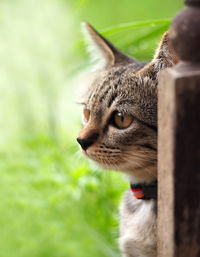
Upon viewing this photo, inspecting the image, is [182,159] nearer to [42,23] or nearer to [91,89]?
[91,89]

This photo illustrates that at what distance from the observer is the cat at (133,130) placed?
0.96 meters

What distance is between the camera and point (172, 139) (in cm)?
A: 68

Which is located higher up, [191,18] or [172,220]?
[191,18]

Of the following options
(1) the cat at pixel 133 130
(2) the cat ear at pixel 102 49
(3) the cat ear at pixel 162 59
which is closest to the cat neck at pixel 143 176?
(1) the cat at pixel 133 130

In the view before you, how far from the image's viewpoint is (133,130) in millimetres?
962

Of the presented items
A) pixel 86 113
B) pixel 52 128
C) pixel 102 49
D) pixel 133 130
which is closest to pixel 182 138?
pixel 133 130

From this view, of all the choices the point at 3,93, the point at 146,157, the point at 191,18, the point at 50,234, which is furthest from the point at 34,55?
the point at 191,18

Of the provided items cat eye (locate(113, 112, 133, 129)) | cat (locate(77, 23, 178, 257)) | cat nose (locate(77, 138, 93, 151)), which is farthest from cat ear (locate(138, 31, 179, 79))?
cat nose (locate(77, 138, 93, 151))

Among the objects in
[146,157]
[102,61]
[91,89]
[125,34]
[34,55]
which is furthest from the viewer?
[34,55]

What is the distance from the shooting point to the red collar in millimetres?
1003

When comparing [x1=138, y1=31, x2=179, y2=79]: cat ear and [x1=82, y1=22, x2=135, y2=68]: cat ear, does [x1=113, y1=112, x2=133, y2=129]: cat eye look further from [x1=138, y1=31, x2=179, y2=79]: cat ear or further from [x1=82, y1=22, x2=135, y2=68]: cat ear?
[x1=82, y1=22, x2=135, y2=68]: cat ear

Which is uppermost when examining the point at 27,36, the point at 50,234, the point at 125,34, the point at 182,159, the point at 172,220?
the point at 27,36

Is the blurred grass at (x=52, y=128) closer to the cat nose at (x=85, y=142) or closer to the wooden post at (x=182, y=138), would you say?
the cat nose at (x=85, y=142)

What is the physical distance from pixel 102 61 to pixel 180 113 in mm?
606
